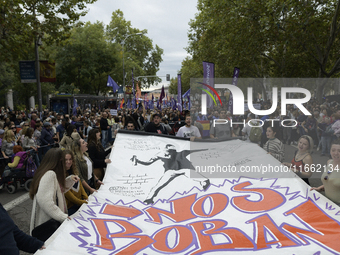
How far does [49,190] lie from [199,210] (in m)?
2.13

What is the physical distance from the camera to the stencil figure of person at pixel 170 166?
5.50 m

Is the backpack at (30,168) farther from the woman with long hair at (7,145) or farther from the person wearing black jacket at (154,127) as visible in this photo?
the person wearing black jacket at (154,127)

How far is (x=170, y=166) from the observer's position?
6289 mm

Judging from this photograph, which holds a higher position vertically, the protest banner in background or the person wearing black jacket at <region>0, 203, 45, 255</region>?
the person wearing black jacket at <region>0, 203, 45, 255</region>

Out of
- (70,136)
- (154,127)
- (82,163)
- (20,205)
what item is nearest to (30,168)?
(20,205)

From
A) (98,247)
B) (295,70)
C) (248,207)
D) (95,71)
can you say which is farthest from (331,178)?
(95,71)

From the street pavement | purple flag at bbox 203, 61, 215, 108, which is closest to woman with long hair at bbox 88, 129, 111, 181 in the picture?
the street pavement

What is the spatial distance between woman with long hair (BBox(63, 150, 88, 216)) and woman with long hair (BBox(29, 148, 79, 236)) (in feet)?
1.45

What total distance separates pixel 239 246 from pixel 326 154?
9.99 metres

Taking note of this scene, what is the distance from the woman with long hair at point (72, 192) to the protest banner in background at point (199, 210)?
14cm

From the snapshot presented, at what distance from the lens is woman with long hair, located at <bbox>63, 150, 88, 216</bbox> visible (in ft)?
14.4

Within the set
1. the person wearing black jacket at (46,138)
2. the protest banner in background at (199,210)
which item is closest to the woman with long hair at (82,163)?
the protest banner in background at (199,210)

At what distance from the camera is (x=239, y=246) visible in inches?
144

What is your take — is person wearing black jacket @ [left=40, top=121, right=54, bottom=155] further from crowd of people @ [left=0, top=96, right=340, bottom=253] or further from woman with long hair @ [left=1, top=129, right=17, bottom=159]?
woman with long hair @ [left=1, top=129, right=17, bottom=159]
